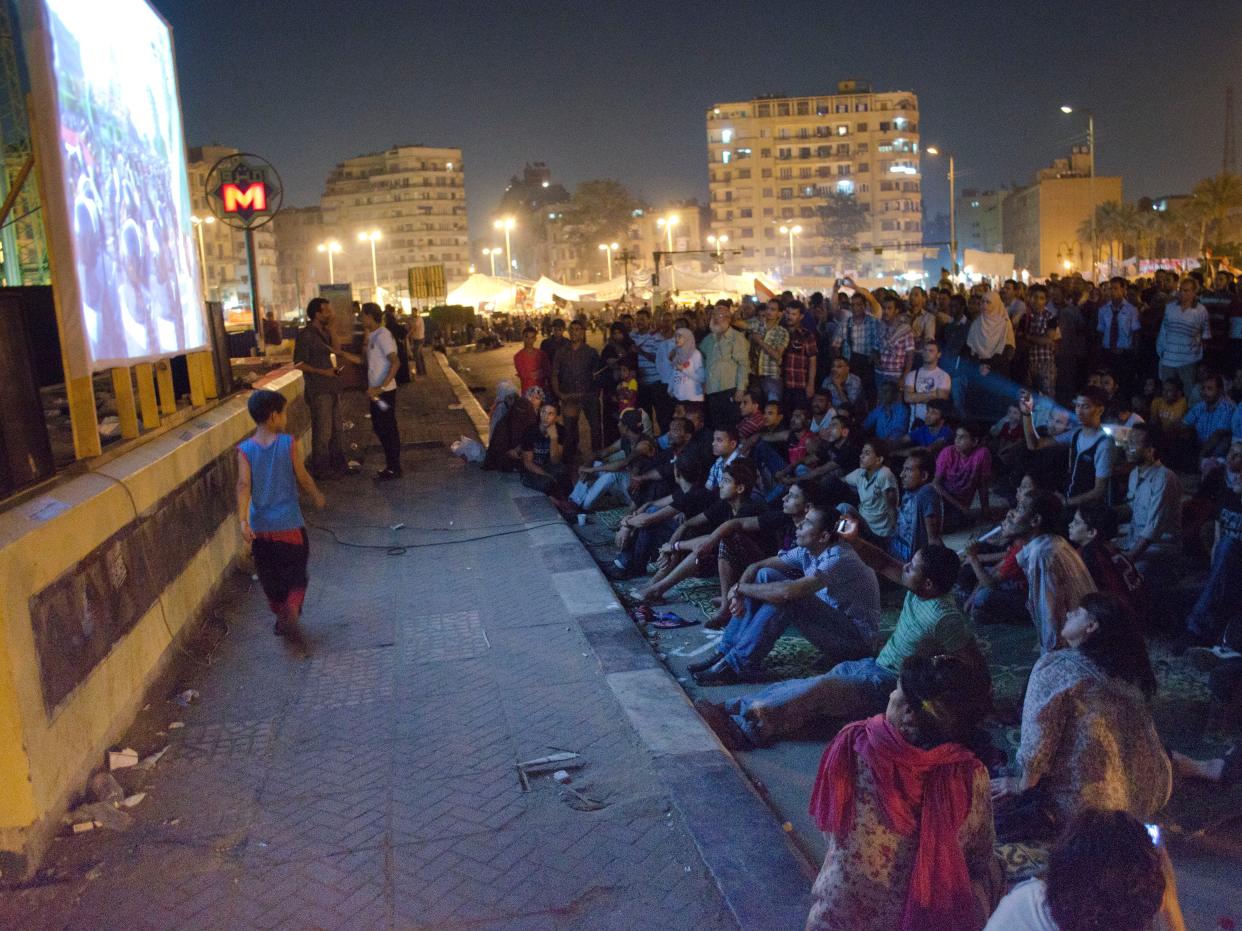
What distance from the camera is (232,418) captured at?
28.6 feet

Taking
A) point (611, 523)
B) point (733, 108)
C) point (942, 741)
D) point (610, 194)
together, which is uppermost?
point (733, 108)

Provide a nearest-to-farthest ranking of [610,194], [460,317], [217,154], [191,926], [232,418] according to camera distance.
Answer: [191,926], [232,418], [460,317], [217,154], [610,194]

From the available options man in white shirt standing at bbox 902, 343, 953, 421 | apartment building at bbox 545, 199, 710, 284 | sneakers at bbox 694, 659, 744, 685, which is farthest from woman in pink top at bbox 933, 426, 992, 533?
apartment building at bbox 545, 199, 710, 284

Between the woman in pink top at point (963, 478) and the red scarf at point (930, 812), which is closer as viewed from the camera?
the red scarf at point (930, 812)

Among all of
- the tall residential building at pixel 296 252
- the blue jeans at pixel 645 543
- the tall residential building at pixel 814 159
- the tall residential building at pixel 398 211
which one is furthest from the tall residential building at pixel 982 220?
the blue jeans at pixel 645 543

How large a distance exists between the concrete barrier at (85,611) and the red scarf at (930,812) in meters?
3.00

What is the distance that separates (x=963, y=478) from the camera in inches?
377

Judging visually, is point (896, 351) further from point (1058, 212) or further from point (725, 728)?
point (1058, 212)

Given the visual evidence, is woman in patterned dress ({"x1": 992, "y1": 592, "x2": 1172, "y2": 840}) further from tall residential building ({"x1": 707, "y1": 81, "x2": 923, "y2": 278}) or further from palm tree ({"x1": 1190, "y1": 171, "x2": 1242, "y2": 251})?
tall residential building ({"x1": 707, "y1": 81, "x2": 923, "y2": 278})

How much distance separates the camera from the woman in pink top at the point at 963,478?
9539 millimetres

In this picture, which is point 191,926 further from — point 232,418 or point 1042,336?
point 1042,336

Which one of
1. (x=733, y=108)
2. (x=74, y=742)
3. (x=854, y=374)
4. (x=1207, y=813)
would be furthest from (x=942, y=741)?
(x=733, y=108)

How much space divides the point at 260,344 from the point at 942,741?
1820 cm

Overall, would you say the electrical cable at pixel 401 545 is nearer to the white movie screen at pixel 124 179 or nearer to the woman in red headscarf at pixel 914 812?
the white movie screen at pixel 124 179
